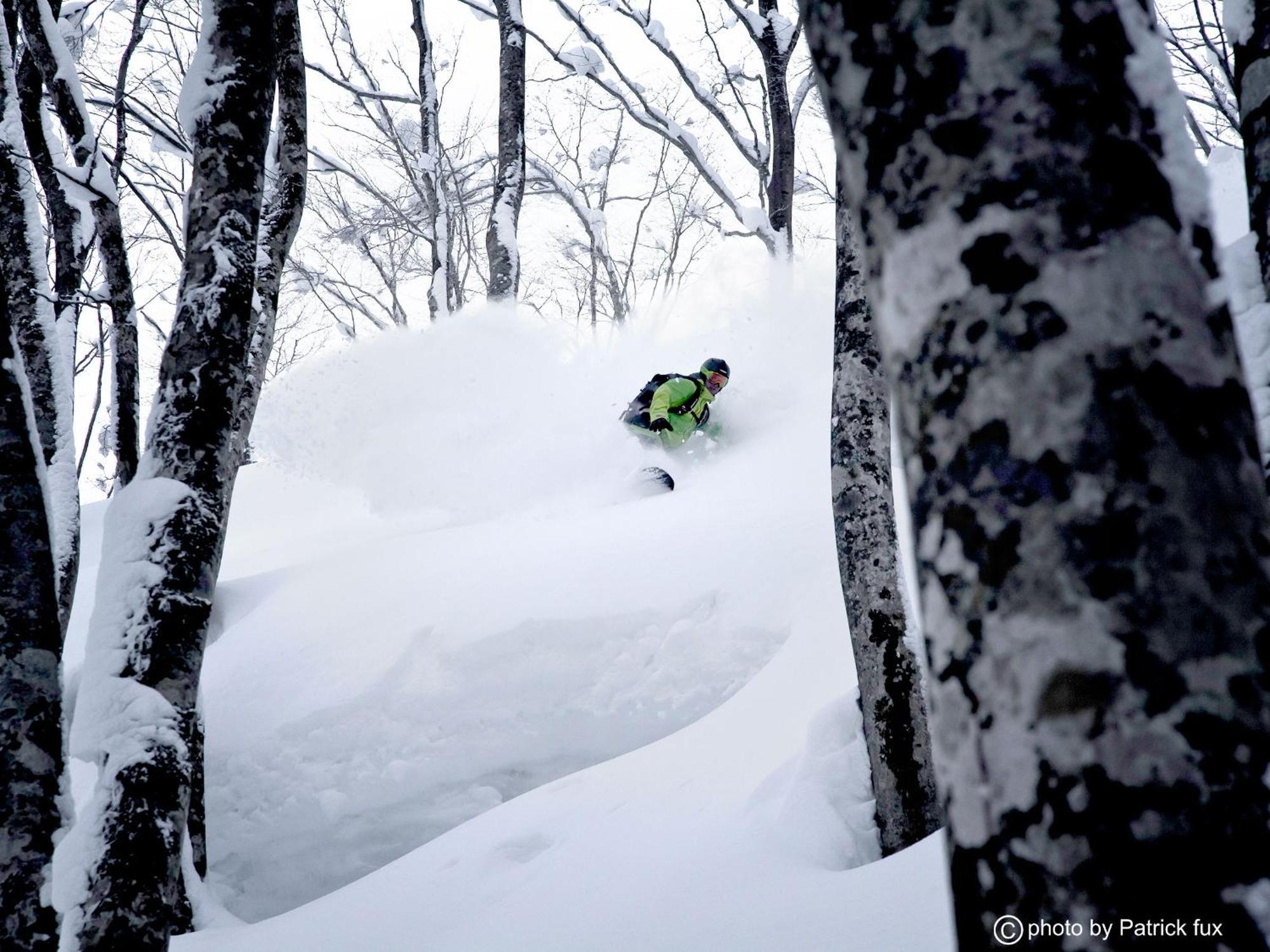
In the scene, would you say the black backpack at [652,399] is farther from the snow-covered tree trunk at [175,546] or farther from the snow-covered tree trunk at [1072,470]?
the snow-covered tree trunk at [1072,470]

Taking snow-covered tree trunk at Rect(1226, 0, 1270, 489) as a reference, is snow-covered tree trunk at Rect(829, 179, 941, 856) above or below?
below

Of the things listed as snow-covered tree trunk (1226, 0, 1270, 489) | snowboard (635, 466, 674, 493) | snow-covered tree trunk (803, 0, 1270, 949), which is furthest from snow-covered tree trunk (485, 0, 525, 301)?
snow-covered tree trunk (803, 0, 1270, 949)

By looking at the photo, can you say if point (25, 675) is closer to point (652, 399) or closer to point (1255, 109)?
point (1255, 109)

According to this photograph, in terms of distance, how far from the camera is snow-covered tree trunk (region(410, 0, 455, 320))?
1157 centimetres

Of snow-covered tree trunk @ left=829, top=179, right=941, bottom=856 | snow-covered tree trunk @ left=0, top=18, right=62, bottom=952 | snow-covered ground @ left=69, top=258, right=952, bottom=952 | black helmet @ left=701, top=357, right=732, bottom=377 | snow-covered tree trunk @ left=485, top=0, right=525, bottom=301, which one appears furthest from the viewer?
black helmet @ left=701, top=357, right=732, bottom=377

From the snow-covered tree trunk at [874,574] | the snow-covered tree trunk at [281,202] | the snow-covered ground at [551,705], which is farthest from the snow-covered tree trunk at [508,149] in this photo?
the snow-covered tree trunk at [874,574]

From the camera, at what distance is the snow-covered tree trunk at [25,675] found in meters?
1.66

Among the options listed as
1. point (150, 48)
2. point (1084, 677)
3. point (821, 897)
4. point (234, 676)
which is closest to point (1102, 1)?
point (1084, 677)

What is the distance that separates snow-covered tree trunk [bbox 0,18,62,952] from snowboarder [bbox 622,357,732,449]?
7257 mm

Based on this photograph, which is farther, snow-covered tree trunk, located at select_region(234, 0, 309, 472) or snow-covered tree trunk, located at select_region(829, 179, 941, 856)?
snow-covered tree trunk, located at select_region(234, 0, 309, 472)

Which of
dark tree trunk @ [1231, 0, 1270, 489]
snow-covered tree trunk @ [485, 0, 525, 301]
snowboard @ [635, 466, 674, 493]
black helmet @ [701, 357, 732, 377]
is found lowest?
dark tree trunk @ [1231, 0, 1270, 489]

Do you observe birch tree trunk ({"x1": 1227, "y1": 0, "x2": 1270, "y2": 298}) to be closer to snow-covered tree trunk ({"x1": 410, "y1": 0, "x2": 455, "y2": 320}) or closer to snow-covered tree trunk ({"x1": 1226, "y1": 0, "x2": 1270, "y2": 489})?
snow-covered tree trunk ({"x1": 1226, "y1": 0, "x2": 1270, "y2": 489})
